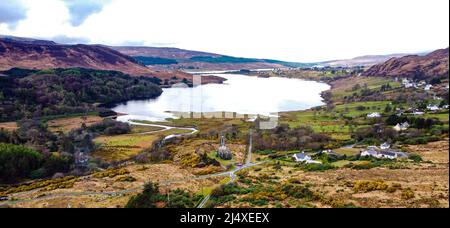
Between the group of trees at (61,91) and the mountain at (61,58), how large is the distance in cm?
2137

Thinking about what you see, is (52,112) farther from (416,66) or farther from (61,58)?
(416,66)

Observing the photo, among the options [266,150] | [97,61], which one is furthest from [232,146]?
[97,61]

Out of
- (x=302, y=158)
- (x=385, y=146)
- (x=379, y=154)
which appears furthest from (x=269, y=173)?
(x=385, y=146)

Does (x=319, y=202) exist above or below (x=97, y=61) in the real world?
below

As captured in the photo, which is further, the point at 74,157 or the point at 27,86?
the point at 27,86

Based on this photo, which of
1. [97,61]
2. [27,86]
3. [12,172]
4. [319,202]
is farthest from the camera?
[97,61]

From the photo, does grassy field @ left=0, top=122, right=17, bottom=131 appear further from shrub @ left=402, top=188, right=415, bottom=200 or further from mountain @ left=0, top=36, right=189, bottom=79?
mountain @ left=0, top=36, right=189, bottom=79

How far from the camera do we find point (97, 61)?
6161 inches

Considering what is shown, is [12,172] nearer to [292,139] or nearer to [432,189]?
[292,139]

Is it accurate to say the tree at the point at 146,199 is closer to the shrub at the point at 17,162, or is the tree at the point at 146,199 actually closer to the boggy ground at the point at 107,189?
the boggy ground at the point at 107,189

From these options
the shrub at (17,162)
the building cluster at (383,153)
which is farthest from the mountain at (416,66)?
the shrub at (17,162)

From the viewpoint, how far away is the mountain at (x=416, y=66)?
92938 mm

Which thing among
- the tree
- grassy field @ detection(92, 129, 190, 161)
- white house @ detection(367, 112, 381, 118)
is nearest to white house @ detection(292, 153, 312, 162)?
the tree

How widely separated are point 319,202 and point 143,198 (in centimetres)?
861
